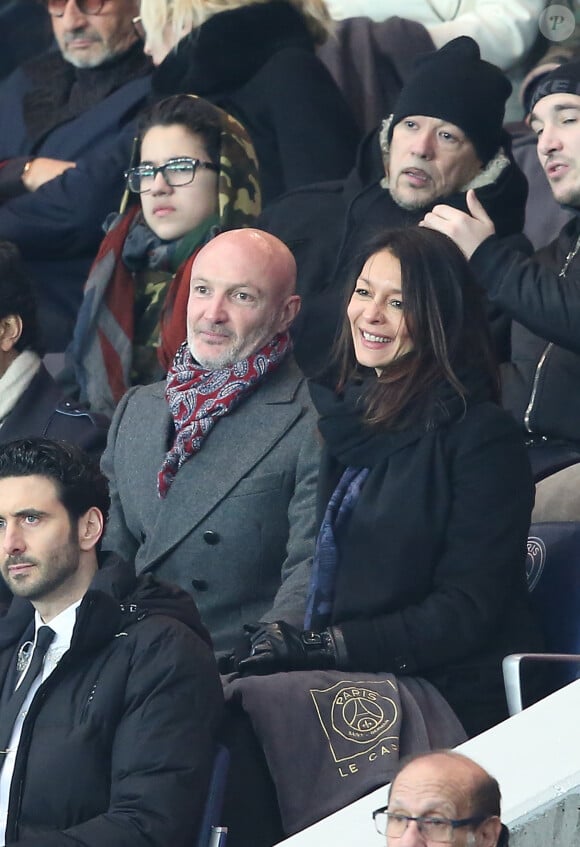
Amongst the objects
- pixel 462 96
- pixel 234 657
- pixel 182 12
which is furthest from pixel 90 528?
pixel 182 12

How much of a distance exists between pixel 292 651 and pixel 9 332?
177 cm

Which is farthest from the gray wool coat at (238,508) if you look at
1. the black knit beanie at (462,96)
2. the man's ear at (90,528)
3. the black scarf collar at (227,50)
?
the black scarf collar at (227,50)

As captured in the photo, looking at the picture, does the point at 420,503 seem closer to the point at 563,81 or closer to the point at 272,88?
the point at 563,81

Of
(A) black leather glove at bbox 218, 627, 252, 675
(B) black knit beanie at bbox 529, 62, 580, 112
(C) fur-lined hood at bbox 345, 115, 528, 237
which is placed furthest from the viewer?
(C) fur-lined hood at bbox 345, 115, 528, 237

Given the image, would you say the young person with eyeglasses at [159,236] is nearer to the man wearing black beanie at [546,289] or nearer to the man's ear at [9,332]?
the man's ear at [9,332]

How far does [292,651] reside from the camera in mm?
4793

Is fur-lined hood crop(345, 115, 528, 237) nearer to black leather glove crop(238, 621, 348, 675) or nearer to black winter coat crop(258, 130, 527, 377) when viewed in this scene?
black winter coat crop(258, 130, 527, 377)

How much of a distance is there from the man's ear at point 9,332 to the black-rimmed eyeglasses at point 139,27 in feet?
5.45

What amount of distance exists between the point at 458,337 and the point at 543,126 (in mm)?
1049

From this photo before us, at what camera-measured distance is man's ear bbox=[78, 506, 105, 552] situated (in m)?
4.69

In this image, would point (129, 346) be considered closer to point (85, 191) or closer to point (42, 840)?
point (85, 191)

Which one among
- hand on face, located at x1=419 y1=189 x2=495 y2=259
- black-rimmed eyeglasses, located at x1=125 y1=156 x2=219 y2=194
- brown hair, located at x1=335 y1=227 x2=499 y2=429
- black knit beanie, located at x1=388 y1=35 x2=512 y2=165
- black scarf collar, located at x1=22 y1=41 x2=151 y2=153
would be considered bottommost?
brown hair, located at x1=335 y1=227 x2=499 y2=429

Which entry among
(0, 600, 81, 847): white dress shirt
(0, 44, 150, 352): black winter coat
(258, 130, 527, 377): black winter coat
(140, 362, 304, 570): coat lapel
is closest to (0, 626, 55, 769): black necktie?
(0, 600, 81, 847): white dress shirt

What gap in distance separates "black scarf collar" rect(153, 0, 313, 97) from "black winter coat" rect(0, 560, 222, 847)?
2.91m
